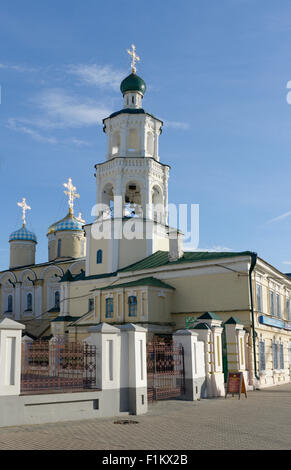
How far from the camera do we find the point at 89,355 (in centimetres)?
1130

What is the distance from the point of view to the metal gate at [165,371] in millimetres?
13562

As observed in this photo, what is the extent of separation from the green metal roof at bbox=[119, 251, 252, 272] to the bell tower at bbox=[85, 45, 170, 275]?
2.23 feet

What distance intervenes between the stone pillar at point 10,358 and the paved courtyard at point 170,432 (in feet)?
2.65

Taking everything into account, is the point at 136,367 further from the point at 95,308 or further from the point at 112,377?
the point at 95,308

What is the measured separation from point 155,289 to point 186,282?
167 cm

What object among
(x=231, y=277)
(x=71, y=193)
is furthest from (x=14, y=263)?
(x=231, y=277)

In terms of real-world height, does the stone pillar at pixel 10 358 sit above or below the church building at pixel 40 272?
below

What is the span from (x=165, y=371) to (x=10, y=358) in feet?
18.4

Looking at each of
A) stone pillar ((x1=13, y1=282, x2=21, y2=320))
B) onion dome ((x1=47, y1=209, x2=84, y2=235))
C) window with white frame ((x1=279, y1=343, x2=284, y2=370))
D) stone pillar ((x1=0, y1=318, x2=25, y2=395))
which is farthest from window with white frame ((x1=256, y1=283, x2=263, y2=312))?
stone pillar ((x1=13, y1=282, x2=21, y2=320))

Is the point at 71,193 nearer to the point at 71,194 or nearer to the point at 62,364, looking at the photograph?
the point at 71,194

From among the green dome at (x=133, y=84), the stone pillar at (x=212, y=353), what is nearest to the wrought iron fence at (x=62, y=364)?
the stone pillar at (x=212, y=353)

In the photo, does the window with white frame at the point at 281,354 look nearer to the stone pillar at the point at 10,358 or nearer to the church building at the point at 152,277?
the church building at the point at 152,277

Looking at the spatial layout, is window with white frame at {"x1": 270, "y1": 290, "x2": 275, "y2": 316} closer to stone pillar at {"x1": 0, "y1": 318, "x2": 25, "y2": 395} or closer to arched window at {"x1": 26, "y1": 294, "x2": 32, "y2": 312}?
stone pillar at {"x1": 0, "y1": 318, "x2": 25, "y2": 395}

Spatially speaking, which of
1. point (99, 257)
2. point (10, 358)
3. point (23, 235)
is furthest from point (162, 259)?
point (23, 235)
